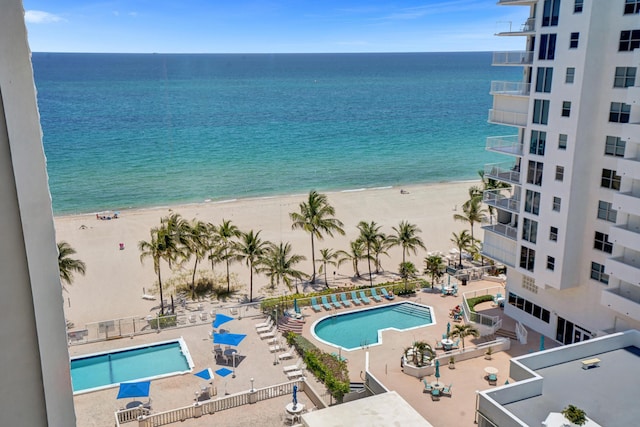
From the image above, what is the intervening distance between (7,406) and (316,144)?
343 feet

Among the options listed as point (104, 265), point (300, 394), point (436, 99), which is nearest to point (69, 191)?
point (104, 265)

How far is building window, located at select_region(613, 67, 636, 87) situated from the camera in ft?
84.2

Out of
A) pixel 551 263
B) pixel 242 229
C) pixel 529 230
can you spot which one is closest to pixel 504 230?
pixel 529 230

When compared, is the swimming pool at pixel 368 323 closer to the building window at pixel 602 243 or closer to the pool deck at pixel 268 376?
the pool deck at pixel 268 376

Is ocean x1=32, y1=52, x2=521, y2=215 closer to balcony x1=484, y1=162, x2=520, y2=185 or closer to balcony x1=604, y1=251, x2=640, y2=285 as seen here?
balcony x1=484, y1=162, x2=520, y2=185

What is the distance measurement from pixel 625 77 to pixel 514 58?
642cm

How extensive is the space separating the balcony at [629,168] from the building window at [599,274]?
5.37 metres

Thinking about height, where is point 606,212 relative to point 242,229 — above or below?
above

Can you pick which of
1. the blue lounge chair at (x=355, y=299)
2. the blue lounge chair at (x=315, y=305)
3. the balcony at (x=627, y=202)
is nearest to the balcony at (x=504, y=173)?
the balcony at (x=627, y=202)

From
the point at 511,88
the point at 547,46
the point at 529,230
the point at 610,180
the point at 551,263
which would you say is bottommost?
the point at 551,263

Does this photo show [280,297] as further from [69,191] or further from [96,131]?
[96,131]

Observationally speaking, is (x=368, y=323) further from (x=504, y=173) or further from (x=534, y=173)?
(x=534, y=173)

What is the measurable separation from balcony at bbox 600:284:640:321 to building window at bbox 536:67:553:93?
10207 mm

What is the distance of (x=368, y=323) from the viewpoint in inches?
1394
